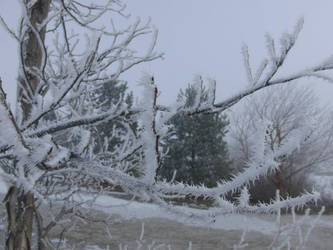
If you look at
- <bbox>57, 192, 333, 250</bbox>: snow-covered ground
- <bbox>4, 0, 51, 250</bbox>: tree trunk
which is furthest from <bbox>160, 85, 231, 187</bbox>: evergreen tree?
<bbox>4, 0, 51, 250</bbox>: tree trunk

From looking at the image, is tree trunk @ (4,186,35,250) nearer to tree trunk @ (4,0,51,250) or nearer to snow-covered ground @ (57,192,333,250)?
tree trunk @ (4,0,51,250)

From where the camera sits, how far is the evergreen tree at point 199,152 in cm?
1727

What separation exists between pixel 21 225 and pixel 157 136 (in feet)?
5.49

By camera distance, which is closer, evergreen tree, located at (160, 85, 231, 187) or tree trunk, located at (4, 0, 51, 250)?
tree trunk, located at (4, 0, 51, 250)

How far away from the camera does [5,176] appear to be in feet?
2.92

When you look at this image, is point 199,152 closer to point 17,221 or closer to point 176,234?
point 176,234

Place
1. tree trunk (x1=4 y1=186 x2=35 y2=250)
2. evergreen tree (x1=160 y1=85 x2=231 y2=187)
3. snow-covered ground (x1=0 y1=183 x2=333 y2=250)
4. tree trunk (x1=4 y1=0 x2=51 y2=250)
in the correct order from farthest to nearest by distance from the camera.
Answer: evergreen tree (x1=160 y1=85 x2=231 y2=187)
snow-covered ground (x1=0 y1=183 x2=333 y2=250)
tree trunk (x1=4 y1=0 x2=51 y2=250)
tree trunk (x1=4 y1=186 x2=35 y2=250)

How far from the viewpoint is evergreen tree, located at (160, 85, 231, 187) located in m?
17.3

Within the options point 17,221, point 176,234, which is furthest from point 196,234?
point 17,221

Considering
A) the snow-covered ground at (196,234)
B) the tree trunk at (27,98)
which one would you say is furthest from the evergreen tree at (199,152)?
the tree trunk at (27,98)

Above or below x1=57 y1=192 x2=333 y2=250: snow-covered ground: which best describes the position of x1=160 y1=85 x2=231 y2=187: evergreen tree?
above

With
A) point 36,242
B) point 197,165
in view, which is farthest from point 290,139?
point 197,165

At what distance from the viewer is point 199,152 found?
17.8m

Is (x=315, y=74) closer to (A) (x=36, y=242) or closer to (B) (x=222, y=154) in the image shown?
(A) (x=36, y=242)
